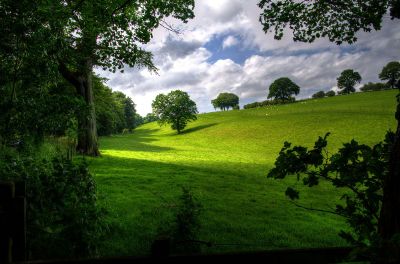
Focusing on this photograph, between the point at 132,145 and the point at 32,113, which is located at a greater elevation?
the point at 32,113

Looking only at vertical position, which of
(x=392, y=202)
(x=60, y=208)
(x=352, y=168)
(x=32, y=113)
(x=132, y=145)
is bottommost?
(x=132, y=145)

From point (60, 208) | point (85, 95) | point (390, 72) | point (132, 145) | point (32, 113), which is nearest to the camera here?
point (60, 208)

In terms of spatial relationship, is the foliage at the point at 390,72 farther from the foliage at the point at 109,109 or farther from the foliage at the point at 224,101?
the foliage at the point at 109,109

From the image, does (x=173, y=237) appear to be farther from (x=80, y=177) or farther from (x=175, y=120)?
(x=175, y=120)

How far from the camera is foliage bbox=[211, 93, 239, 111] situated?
18375 centimetres

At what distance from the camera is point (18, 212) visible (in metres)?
4.25

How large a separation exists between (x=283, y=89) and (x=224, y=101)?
5230cm

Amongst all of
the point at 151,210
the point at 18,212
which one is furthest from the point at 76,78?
the point at 18,212

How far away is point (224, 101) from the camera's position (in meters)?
183

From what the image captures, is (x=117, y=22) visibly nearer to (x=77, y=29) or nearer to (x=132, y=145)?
(x=77, y=29)

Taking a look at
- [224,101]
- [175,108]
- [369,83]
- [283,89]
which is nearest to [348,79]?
[369,83]

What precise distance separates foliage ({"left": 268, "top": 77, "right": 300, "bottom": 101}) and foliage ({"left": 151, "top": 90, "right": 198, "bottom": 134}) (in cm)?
5544

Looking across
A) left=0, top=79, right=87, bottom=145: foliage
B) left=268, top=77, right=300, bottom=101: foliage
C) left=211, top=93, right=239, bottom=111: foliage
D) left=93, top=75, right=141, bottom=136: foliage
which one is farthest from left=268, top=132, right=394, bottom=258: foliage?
left=211, top=93, right=239, bottom=111: foliage

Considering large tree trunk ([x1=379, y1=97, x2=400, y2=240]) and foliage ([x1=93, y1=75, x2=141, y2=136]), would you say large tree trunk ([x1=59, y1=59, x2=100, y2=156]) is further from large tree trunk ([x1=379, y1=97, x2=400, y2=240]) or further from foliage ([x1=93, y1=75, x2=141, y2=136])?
large tree trunk ([x1=379, y1=97, x2=400, y2=240])
